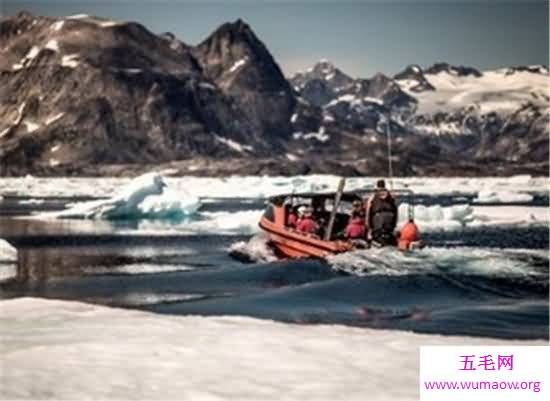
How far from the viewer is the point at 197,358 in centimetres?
925

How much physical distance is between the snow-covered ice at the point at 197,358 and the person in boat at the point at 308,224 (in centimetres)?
1549

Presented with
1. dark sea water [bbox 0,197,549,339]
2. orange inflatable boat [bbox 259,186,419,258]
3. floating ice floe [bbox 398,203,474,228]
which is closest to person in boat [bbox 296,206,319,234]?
orange inflatable boat [bbox 259,186,419,258]

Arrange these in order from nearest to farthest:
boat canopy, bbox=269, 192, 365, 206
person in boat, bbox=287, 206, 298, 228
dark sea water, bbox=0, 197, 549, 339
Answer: dark sea water, bbox=0, 197, 549, 339
boat canopy, bbox=269, 192, 365, 206
person in boat, bbox=287, 206, 298, 228

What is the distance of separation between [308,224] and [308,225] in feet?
0.10

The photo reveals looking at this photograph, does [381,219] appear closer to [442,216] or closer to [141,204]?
[442,216]

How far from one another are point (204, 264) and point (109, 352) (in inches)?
739

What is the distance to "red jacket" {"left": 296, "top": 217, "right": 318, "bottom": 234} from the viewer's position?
27.5 m

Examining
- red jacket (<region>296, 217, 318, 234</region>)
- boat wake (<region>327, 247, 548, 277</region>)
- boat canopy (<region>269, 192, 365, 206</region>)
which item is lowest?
boat wake (<region>327, 247, 548, 277</region>)

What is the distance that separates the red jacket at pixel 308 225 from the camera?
27.5 m

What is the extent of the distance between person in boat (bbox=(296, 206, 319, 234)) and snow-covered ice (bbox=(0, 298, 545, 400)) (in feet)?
50.8

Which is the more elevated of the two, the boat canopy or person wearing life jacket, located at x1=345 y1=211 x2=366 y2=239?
the boat canopy

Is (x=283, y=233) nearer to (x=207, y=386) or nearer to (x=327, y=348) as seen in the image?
(x=327, y=348)

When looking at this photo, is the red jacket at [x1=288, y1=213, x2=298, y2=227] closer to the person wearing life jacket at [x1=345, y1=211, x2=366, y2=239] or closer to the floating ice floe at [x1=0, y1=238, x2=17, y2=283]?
the person wearing life jacket at [x1=345, y1=211, x2=366, y2=239]

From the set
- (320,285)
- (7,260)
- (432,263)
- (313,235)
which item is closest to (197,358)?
(320,285)
